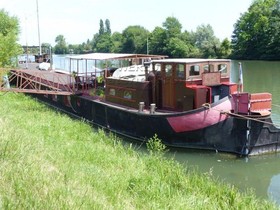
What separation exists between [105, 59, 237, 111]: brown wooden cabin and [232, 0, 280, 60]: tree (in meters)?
49.7

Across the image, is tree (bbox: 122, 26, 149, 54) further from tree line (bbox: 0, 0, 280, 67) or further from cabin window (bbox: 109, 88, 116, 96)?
cabin window (bbox: 109, 88, 116, 96)

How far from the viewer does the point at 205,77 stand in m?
13.4

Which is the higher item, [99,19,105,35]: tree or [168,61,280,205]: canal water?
[99,19,105,35]: tree

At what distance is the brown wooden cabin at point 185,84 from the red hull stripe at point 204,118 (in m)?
0.64

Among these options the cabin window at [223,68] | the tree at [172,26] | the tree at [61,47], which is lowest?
the cabin window at [223,68]

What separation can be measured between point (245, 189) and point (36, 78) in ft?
58.1

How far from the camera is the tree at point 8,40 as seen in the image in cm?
2630

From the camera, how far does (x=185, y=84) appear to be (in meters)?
13.2

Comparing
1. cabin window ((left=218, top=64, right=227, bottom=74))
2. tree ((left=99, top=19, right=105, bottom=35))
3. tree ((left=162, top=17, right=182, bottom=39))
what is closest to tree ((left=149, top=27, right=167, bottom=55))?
tree ((left=162, top=17, right=182, bottom=39))

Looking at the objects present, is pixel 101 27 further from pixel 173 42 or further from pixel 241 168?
pixel 241 168

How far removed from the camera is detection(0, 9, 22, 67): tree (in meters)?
26.3

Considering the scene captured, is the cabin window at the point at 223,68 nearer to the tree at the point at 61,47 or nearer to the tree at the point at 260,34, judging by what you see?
the tree at the point at 260,34

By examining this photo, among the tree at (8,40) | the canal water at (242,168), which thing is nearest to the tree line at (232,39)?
the tree at (8,40)

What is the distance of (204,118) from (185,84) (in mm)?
1402
